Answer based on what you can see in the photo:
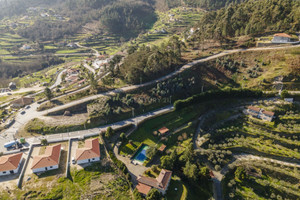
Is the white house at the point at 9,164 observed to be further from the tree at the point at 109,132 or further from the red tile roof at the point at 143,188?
the red tile roof at the point at 143,188

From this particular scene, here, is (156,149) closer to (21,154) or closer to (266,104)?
(21,154)

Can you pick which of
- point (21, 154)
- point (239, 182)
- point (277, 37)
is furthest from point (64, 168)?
point (277, 37)

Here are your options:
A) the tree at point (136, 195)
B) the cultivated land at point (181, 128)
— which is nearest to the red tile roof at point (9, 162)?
the cultivated land at point (181, 128)

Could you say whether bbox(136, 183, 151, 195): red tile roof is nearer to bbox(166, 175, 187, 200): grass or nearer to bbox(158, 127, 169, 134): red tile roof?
bbox(166, 175, 187, 200): grass

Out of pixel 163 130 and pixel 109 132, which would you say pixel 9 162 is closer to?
pixel 109 132

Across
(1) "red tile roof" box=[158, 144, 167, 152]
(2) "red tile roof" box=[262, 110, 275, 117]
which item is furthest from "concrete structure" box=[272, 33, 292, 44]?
(1) "red tile roof" box=[158, 144, 167, 152]
